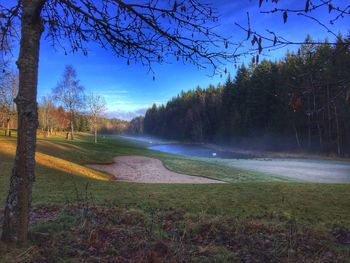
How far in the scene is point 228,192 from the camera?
10.4 meters

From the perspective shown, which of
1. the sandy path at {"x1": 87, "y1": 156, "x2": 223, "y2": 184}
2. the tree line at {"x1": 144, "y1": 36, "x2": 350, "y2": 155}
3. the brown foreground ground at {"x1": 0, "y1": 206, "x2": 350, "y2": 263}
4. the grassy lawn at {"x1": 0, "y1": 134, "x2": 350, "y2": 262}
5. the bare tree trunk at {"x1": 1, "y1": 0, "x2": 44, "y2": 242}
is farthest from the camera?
the tree line at {"x1": 144, "y1": 36, "x2": 350, "y2": 155}

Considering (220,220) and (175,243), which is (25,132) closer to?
(175,243)

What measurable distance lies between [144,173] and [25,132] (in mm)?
18325

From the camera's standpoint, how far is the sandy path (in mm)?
18484

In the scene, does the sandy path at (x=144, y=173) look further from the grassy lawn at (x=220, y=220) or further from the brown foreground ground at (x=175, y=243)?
the brown foreground ground at (x=175, y=243)

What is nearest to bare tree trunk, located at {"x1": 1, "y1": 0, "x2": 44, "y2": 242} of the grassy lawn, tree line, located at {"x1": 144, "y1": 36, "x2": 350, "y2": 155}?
the grassy lawn

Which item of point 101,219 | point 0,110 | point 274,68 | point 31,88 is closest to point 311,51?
point 31,88

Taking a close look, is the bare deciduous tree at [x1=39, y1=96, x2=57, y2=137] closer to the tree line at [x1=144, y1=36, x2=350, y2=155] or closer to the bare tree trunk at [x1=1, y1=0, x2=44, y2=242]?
the tree line at [x1=144, y1=36, x2=350, y2=155]

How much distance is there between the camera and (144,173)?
2139 centimetres

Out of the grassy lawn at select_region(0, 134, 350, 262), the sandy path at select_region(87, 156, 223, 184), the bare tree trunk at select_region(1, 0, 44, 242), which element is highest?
the bare tree trunk at select_region(1, 0, 44, 242)

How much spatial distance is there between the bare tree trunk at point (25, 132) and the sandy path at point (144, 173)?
14.6 metres

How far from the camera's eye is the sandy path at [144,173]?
18.5 meters

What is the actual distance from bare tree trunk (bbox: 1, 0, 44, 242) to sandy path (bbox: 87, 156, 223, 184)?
48.1 ft

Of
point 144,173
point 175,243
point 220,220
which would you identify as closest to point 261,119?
point 144,173
